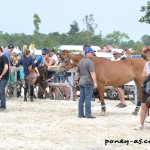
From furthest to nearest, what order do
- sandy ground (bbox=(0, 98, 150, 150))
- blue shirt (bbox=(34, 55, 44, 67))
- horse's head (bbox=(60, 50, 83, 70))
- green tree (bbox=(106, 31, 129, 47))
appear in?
green tree (bbox=(106, 31, 129, 47))
blue shirt (bbox=(34, 55, 44, 67))
horse's head (bbox=(60, 50, 83, 70))
sandy ground (bbox=(0, 98, 150, 150))

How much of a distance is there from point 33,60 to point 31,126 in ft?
20.9

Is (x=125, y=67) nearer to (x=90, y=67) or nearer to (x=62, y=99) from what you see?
(x=90, y=67)

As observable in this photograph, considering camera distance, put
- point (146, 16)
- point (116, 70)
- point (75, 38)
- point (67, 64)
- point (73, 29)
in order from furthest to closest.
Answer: point (73, 29)
point (75, 38)
point (146, 16)
point (67, 64)
point (116, 70)

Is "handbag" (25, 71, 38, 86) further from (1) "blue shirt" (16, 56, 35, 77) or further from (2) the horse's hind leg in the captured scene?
(2) the horse's hind leg

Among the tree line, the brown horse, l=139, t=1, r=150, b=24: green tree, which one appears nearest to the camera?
the brown horse

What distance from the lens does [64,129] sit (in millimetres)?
10594

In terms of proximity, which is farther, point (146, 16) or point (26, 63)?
point (146, 16)

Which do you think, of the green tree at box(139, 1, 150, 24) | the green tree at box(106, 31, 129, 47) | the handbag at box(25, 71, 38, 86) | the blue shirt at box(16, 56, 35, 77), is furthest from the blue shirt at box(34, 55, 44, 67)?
the green tree at box(106, 31, 129, 47)

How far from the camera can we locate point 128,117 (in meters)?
12.7

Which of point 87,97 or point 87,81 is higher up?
point 87,81

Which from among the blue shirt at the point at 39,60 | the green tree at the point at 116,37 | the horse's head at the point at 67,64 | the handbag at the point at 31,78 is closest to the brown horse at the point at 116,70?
the horse's head at the point at 67,64

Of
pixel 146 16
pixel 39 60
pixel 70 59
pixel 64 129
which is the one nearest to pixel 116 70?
pixel 70 59

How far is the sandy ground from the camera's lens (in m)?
8.83

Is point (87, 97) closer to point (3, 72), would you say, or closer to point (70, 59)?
point (70, 59)
